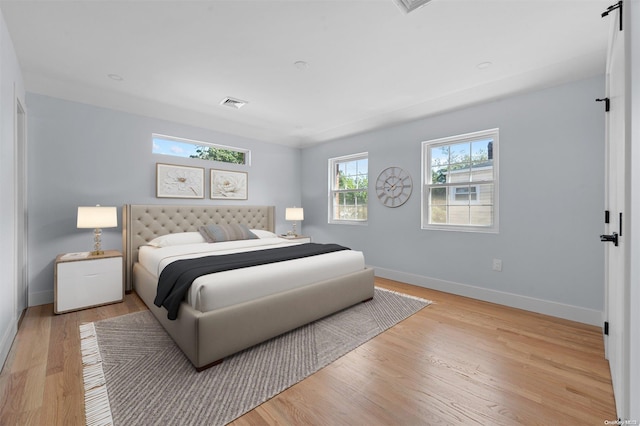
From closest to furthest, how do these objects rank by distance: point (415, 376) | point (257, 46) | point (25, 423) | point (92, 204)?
point (25, 423) → point (415, 376) → point (257, 46) → point (92, 204)

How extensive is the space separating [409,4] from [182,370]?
2.94 m

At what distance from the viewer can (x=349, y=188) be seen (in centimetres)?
495

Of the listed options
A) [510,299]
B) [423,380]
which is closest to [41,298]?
[423,380]

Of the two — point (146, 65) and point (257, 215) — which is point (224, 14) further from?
point (257, 215)

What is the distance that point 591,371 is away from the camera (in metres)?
1.84

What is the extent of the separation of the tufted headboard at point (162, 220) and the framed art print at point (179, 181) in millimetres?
200

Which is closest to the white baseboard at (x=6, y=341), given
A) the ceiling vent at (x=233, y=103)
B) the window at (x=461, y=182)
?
the ceiling vent at (x=233, y=103)

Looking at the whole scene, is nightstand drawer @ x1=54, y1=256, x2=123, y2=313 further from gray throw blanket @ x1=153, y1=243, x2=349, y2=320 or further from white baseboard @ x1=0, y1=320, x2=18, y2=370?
gray throw blanket @ x1=153, y1=243, x2=349, y2=320

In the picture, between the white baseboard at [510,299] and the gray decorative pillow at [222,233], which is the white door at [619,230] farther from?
the gray decorative pillow at [222,233]

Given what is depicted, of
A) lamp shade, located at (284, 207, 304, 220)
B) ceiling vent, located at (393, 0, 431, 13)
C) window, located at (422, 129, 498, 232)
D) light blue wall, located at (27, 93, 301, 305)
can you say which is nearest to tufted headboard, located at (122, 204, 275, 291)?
light blue wall, located at (27, 93, 301, 305)

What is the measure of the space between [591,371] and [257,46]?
3533 millimetres

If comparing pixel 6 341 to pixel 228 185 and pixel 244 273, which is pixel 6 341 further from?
pixel 228 185

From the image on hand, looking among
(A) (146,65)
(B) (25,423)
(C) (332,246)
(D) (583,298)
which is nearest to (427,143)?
(C) (332,246)

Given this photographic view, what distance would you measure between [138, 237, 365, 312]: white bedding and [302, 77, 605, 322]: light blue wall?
1284 millimetres
